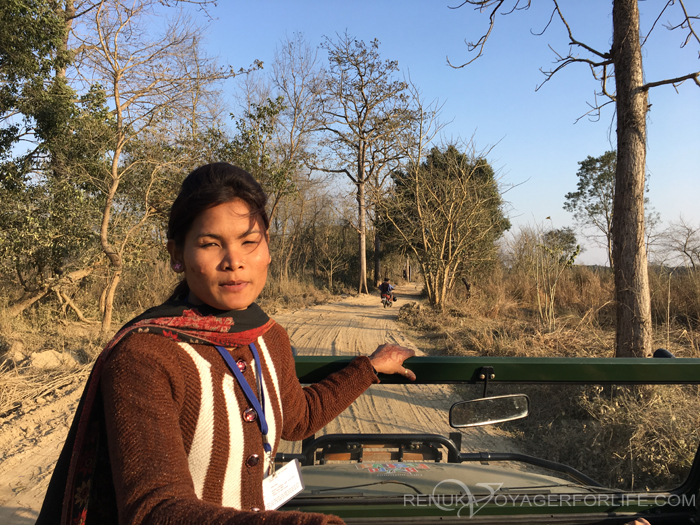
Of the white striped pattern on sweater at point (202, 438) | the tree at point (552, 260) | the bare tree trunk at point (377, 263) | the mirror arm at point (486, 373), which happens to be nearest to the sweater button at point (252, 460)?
the white striped pattern on sweater at point (202, 438)

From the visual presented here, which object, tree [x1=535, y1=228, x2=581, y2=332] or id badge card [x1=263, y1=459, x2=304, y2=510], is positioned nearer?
id badge card [x1=263, y1=459, x2=304, y2=510]

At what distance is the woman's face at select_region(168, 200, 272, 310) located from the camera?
116cm

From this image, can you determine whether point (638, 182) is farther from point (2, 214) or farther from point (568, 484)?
point (2, 214)

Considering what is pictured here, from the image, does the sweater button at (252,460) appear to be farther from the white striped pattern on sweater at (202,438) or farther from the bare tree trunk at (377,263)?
the bare tree trunk at (377,263)

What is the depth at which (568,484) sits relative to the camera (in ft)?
5.69

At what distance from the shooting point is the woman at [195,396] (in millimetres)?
859

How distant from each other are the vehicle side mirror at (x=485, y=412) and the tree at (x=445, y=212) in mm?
12330

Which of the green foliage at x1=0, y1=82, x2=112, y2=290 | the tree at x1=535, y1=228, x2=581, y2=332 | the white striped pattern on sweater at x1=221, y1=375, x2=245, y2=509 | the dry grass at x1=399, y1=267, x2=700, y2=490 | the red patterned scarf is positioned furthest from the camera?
the tree at x1=535, y1=228, x2=581, y2=332

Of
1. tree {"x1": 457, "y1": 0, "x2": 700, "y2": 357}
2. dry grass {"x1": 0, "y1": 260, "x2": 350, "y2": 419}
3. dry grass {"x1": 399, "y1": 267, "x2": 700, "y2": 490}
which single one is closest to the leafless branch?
tree {"x1": 457, "y1": 0, "x2": 700, "y2": 357}

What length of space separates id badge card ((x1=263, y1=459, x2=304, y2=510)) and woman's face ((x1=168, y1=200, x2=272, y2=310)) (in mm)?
537

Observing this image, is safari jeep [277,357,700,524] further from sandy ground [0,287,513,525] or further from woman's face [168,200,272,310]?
woman's face [168,200,272,310]

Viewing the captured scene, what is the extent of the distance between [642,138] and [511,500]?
4.96 m

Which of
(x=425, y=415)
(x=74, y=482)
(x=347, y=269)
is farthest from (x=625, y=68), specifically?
(x=347, y=269)

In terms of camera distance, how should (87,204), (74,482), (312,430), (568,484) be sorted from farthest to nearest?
(87,204), (568,484), (312,430), (74,482)
